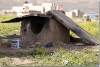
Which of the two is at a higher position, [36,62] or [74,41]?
[36,62]

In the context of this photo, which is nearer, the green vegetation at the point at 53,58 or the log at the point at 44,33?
the green vegetation at the point at 53,58

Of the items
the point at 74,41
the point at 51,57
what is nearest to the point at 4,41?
the point at 74,41

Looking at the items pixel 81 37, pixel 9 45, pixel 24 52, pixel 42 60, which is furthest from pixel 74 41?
pixel 42 60

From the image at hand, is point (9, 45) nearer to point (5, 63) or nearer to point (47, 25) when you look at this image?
point (47, 25)

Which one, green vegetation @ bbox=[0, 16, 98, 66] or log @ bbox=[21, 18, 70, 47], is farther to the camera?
log @ bbox=[21, 18, 70, 47]

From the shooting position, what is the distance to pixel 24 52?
12.5m

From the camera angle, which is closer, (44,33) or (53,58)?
(53,58)

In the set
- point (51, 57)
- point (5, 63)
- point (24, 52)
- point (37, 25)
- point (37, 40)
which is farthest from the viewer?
point (37, 25)

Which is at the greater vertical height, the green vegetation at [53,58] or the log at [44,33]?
the green vegetation at [53,58]

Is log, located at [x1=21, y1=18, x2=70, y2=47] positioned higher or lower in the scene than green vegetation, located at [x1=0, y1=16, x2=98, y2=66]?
lower

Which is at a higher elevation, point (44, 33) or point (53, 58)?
point (53, 58)

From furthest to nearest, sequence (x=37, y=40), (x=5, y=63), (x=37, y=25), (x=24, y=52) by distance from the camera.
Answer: (x=37, y=25) < (x=37, y=40) < (x=24, y=52) < (x=5, y=63)

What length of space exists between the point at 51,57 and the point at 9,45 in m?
4.21

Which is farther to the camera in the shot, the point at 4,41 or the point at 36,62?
the point at 4,41
